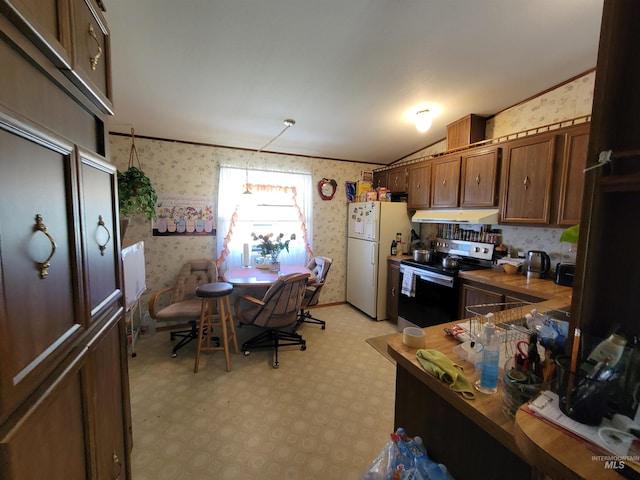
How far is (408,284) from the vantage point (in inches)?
126

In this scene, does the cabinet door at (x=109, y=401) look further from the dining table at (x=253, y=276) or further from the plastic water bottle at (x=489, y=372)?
the dining table at (x=253, y=276)

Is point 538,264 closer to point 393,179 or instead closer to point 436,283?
point 436,283

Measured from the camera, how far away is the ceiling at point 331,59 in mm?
1578

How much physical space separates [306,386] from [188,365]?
1.20 m

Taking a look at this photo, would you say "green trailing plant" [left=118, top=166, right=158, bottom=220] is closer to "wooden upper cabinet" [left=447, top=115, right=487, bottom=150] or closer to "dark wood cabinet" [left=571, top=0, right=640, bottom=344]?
"dark wood cabinet" [left=571, top=0, right=640, bottom=344]

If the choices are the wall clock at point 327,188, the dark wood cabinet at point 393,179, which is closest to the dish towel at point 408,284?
the dark wood cabinet at point 393,179

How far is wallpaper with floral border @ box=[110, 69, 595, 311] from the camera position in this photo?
8.23 ft

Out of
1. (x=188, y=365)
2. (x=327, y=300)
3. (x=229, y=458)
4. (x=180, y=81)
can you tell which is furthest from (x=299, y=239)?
(x=229, y=458)

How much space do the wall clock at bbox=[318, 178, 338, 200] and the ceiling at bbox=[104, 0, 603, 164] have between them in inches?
43.6

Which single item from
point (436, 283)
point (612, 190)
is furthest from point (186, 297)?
point (612, 190)

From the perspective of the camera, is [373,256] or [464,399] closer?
[464,399]

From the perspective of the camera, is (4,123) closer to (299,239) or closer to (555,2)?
(555,2)

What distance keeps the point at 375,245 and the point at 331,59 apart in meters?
2.30

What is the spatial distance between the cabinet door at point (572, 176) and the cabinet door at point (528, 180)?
88 mm
